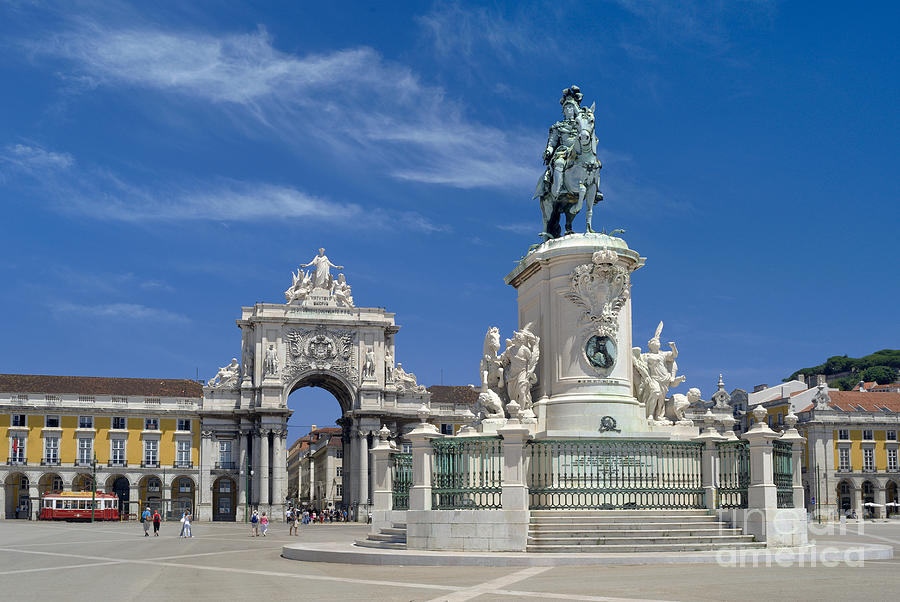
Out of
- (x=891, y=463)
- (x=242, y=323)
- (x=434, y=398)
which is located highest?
(x=242, y=323)

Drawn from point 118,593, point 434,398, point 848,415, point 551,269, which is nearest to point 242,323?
point 434,398

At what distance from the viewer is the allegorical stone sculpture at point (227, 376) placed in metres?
85.4

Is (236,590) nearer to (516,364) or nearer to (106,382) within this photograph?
(516,364)

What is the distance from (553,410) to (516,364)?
1.37 metres

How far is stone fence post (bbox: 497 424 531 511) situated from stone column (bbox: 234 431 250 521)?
64995 millimetres

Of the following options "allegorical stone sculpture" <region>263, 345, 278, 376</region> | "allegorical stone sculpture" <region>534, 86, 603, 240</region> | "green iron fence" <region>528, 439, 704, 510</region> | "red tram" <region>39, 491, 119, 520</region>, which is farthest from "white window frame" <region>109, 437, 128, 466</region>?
"green iron fence" <region>528, 439, 704, 510</region>

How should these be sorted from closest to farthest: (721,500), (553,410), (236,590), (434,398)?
1. (236,590)
2. (721,500)
3. (553,410)
4. (434,398)

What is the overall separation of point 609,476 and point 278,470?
6613cm

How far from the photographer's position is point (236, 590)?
14609 millimetres

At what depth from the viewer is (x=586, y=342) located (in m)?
21.7

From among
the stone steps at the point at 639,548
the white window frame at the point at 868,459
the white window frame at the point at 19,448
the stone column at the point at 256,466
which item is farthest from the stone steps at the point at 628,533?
the white window frame at the point at 868,459

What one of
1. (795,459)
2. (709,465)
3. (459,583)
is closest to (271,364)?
(795,459)

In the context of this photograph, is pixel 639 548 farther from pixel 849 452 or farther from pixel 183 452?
pixel 849 452

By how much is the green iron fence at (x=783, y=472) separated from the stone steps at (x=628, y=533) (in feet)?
5.30
